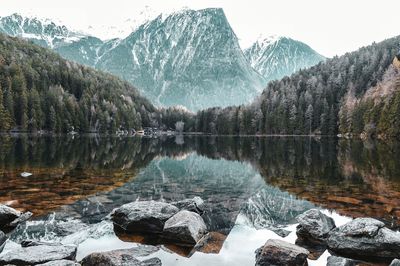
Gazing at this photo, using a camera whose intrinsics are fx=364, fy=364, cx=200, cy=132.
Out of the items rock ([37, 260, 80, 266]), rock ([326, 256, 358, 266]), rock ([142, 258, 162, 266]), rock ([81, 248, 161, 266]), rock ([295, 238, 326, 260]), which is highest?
rock ([37, 260, 80, 266])

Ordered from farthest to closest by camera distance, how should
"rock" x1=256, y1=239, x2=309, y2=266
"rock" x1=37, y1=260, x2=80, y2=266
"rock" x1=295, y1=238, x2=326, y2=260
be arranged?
"rock" x1=295, y1=238, x2=326, y2=260
"rock" x1=256, y1=239, x2=309, y2=266
"rock" x1=37, y1=260, x2=80, y2=266

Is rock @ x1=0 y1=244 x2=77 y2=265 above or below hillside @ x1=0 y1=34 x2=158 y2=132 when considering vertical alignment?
below

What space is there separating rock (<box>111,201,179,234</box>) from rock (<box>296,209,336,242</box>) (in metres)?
6.29

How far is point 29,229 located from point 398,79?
425 ft

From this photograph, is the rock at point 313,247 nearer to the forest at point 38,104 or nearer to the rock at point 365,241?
the rock at point 365,241

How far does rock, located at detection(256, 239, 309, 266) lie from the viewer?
12.8 meters

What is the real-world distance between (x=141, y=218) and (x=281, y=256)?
715cm

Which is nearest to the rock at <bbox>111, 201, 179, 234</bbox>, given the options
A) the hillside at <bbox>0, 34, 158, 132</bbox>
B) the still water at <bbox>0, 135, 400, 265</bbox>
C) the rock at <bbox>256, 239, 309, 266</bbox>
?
the still water at <bbox>0, 135, 400, 265</bbox>

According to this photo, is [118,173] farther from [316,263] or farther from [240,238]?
[316,263]

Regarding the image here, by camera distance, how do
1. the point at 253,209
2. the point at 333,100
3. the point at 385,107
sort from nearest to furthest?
the point at 253,209, the point at 385,107, the point at 333,100

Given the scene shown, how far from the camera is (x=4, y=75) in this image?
500 feet

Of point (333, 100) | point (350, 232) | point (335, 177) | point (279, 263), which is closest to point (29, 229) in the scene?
point (279, 263)

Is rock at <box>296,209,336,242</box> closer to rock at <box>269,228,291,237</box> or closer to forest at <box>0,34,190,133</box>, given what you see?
rock at <box>269,228,291,237</box>

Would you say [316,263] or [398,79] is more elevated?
[398,79]
